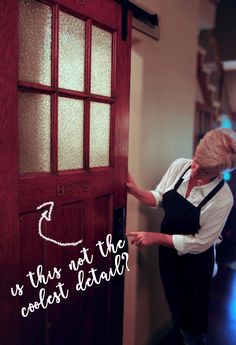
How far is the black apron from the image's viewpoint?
1.58 meters

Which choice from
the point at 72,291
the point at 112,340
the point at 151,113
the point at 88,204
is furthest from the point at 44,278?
the point at 151,113

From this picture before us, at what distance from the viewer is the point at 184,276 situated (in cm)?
162

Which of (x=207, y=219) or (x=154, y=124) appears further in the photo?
(x=154, y=124)

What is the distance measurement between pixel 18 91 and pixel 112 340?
1192 millimetres

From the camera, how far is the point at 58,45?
1133 millimetres

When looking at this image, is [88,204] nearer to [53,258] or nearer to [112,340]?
[53,258]

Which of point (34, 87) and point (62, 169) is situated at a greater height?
point (34, 87)

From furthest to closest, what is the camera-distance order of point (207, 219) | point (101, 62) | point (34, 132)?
point (207, 219) < point (101, 62) < point (34, 132)

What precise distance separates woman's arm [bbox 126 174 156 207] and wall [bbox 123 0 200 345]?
0.12 meters

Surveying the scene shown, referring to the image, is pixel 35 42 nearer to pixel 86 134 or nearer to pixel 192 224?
pixel 86 134

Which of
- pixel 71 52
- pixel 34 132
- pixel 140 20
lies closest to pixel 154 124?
pixel 140 20

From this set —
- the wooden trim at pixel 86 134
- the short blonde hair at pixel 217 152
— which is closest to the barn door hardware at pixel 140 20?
the wooden trim at pixel 86 134

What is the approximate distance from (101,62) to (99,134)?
300mm

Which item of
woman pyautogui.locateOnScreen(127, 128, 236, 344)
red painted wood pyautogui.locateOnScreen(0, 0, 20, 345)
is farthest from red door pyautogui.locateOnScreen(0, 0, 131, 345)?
woman pyautogui.locateOnScreen(127, 128, 236, 344)
